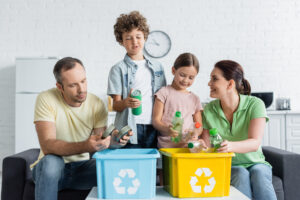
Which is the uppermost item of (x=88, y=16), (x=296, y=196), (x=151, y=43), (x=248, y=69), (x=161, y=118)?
(x=88, y=16)

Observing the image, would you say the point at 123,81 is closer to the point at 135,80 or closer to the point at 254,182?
the point at 135,80

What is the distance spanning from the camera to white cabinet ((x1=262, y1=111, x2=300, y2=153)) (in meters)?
3.79

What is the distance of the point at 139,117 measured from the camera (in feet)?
6.28

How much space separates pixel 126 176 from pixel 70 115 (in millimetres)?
648

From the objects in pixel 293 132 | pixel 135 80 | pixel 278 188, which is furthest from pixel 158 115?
pixel 293 132

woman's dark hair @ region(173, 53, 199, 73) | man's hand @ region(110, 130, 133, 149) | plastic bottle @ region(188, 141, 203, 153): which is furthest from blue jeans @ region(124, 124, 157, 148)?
plastic bottle @ region(188, 141, 203, 153)

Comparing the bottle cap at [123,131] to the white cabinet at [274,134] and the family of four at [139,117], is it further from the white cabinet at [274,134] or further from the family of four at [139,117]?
the white cabinet at [274,134]

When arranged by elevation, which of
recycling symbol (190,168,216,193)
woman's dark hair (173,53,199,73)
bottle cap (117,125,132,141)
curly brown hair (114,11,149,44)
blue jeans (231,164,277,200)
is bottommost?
blue jeans (231,164,277,200)

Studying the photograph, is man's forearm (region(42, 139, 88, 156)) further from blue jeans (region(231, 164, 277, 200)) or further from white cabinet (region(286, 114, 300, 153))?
white cabinet (region(286, 114, 300, 153))

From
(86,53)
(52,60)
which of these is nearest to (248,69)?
(86,53)

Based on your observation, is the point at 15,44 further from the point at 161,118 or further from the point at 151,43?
the point at 161,118

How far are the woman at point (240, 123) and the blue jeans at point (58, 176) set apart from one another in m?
0.72

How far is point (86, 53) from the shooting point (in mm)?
4531

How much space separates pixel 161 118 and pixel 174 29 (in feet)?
9.39
